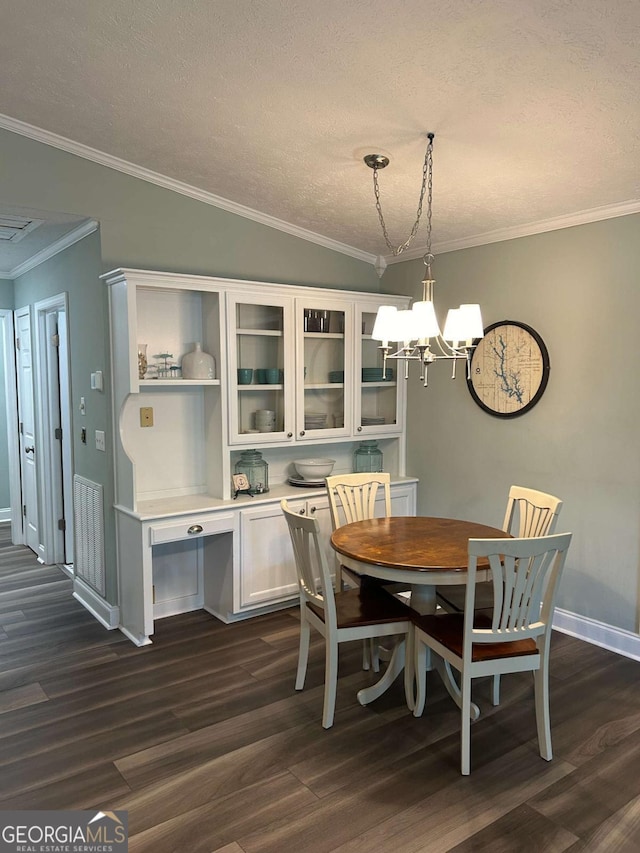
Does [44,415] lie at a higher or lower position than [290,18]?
lower

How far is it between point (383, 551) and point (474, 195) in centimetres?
200

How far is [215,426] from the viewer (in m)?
3.85

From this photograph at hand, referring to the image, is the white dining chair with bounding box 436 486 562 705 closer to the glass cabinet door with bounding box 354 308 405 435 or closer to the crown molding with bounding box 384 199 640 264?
the glass cabinet door with bounding box 354 308 405 435

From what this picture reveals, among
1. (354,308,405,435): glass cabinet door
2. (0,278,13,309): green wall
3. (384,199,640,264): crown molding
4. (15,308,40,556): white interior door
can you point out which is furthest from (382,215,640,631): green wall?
(0,278,13,309): green wall

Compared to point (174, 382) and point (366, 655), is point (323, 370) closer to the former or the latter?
point (174, 382)

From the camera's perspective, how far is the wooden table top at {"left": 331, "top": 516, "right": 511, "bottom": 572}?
2609 mm

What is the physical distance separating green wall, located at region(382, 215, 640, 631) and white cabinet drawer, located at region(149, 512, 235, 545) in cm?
166

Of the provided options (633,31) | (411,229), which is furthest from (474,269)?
(633,31)

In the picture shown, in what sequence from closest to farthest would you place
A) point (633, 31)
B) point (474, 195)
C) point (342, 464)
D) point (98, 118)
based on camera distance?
point (633, 31)
point (98, 118)
point (474, 195)
point (342, 464)

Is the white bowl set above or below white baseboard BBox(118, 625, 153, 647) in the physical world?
above

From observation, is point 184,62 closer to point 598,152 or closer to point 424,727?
point 598,152

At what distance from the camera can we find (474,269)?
409cm

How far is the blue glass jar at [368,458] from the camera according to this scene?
4645 mm

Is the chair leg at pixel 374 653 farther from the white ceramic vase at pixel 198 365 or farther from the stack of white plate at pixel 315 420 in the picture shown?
the white ceramic vase at pixel 198 365
